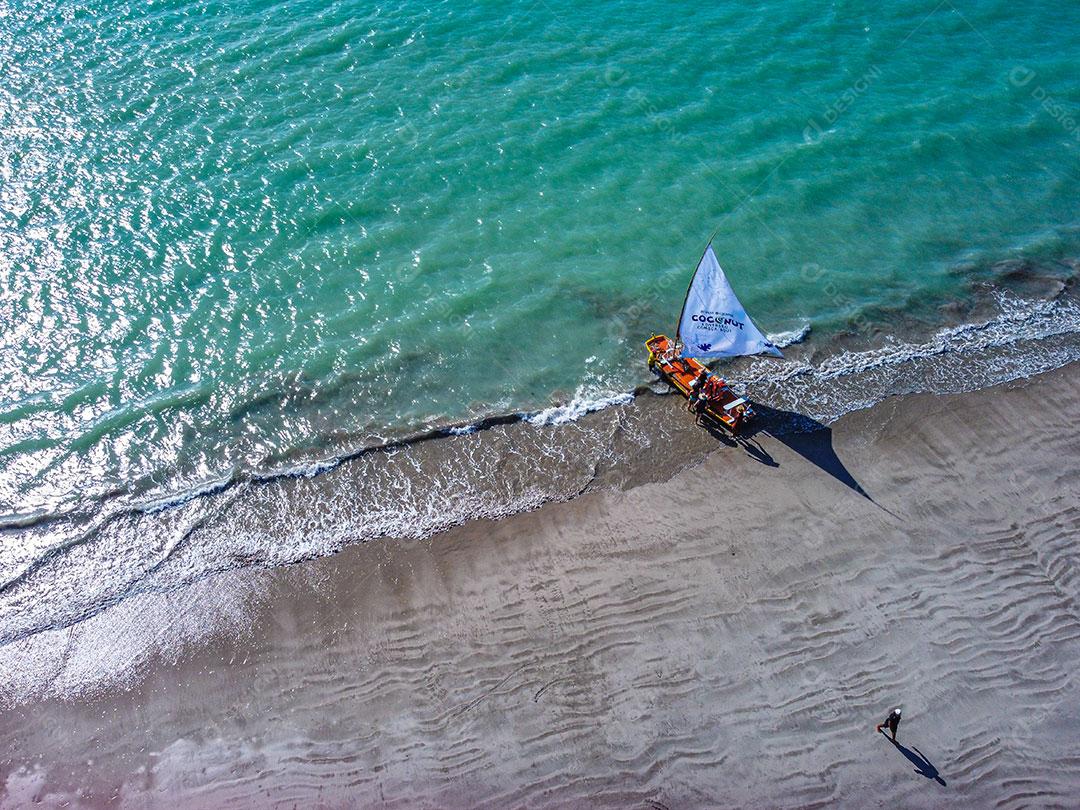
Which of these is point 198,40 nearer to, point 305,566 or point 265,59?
point 265,59

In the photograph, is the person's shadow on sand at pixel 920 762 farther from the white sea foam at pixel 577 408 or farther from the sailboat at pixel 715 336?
the white sea foam at pixel 577 408

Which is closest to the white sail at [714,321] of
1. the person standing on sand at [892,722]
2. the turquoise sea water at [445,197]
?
the turquoise sea water at [445,197]

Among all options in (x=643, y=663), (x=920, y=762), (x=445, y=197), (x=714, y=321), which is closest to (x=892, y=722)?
(x=920, y=762)

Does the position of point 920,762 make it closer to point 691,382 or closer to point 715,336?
point 691,382

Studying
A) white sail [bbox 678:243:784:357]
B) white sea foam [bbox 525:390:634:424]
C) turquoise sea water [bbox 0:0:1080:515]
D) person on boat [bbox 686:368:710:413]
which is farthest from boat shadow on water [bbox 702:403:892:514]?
turquoise sea water [bbox 0:0:1080:515]

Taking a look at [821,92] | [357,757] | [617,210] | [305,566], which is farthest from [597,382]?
[821,92]

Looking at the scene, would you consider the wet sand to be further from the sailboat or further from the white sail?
the white sail
